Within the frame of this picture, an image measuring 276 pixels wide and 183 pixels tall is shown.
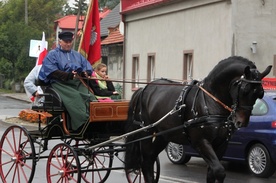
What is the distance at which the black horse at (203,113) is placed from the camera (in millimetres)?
7824

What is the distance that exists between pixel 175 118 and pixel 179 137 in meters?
0.26

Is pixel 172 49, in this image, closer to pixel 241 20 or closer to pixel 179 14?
pixel 179 14

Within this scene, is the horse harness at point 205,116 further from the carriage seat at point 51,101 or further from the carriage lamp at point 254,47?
the carriage lamp at point 254,47

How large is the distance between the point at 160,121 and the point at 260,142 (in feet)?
Answer: 14.0

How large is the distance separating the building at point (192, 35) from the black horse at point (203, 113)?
485 inches

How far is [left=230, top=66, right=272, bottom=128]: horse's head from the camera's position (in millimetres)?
7754

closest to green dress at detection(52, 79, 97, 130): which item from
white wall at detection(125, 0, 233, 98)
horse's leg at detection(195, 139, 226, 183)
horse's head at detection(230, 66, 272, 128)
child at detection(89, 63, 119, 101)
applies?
child at detection(89, 63, 119, 101)

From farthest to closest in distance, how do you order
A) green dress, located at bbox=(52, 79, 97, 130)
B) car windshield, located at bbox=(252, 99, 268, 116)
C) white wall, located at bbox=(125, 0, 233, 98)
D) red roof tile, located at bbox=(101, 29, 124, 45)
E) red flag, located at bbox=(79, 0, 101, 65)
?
1. red roof tile, located at bbox=(101, 29, 124, 45)
2. white wall, located at bbox=(125, 0, 233, 98)
3. car windshield, located at bbox=(252, 99, 268, 116)
4. red flag, located at bbox=(79, 0, 101, 65)
5. green dress, located at bbox=(52, 79, 97, 130)

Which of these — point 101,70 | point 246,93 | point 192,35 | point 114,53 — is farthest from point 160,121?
point 114,53

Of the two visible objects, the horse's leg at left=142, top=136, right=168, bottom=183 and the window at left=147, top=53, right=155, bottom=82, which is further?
the window at left=147, top=53, right=155, bottom=82

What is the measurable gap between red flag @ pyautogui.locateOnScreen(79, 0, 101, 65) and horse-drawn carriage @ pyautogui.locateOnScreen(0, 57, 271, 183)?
169 centimetres

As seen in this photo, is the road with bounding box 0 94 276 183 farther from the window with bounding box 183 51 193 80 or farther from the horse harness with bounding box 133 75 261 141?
the window with bounding box 183 51 193 80

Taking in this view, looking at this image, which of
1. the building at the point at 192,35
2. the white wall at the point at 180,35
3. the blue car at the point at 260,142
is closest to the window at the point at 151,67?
the building at the point at 192,35

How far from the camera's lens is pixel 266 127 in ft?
40.7
